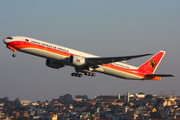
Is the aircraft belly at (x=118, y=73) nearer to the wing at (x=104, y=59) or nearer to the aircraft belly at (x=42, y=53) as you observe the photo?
the wing at (x=104, y=59)

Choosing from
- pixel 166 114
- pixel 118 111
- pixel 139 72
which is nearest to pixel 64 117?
pixel 118 111

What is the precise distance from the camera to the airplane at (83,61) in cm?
4806

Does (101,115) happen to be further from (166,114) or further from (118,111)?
(166,114)

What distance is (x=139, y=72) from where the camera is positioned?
6025 centimetres

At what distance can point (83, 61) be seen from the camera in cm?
5197

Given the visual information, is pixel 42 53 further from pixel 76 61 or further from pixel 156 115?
pixel 156 115

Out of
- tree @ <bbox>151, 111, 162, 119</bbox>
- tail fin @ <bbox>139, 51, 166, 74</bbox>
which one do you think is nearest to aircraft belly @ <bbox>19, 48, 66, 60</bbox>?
tail fin @ <bbox>139, 51, 166, 74</bbox>

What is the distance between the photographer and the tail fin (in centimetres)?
6209

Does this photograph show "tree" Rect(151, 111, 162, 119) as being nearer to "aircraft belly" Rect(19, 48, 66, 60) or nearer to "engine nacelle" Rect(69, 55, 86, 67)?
"engine nacelle" Rect(69, 55, 86, 67)

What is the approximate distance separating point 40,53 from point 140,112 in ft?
199

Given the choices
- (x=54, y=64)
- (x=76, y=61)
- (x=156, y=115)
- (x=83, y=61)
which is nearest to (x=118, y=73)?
(x=83, y=61)

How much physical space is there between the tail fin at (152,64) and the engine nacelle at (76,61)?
15001 mm

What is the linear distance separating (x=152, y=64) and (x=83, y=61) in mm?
18504

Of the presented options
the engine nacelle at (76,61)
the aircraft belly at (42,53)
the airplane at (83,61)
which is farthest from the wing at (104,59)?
the aircraft belly at (42,53)
